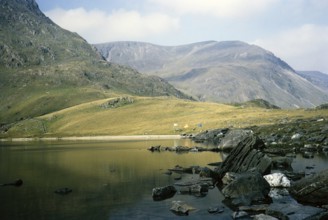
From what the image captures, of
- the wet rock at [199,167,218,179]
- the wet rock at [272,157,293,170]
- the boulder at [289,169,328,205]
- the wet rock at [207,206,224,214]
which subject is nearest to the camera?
the wet rock at [207,206,224,214]

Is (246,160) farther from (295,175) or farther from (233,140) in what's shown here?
(233,140)

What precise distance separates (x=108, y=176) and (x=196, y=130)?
5079 inches

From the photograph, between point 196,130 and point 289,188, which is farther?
point 196,130

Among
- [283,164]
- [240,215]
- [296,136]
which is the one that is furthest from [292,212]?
[296,136]

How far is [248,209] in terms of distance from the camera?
33.3 metres

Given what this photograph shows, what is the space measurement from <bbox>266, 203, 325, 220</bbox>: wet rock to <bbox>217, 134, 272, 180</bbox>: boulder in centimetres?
1753

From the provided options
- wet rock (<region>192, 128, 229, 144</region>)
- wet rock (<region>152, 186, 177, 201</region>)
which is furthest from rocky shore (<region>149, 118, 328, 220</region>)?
wet rock (<region>192, 128, 229, 144</region>)

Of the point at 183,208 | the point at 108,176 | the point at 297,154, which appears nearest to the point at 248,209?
the point at 183,208

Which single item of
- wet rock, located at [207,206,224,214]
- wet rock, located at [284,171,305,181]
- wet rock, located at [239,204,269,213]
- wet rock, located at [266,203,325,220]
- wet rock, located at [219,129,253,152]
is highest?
wet rock, located at [266,203,325,220]

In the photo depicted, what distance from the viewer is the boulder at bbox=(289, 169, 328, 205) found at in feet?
115

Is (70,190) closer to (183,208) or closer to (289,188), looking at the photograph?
(183,208)

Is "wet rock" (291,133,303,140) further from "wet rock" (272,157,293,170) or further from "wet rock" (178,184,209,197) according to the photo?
"wet rock" (178,184,209,197)

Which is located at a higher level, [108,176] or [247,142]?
[247,142]

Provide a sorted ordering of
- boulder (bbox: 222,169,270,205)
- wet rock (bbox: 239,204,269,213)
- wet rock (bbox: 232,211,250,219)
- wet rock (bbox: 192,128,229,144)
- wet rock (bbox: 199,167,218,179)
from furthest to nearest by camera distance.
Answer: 1. wet rock (bbox: 192,128,229,144)
2. wet rock (bbox: 199,167,218,179)
3. boulder (bbox: 222,169,270,205)
4. wet rock (bbox: 239,204,269,213)
5. wet rock (bbox: 232,211,250,219)
